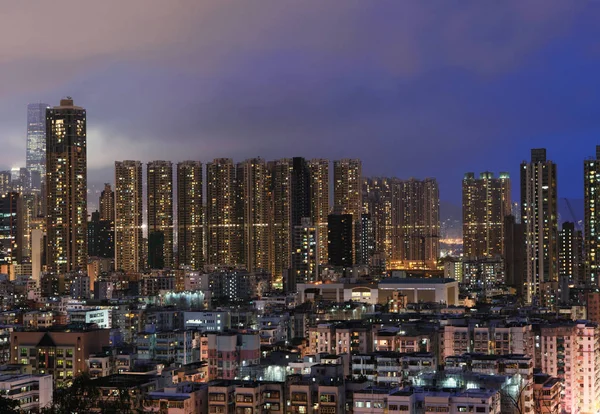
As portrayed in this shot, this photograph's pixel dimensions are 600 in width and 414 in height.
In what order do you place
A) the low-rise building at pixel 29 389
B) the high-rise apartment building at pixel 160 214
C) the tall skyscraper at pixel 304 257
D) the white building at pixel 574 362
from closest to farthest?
1. the low-rise building at pixel 29 389
2. the white building at pixel 574 362
3. the tall skyscraper at pixel 304 257
4. the high-rise apartment building at pixel 160 214

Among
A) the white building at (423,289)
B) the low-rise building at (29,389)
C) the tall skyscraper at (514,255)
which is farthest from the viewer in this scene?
the tall skyscraper at (514,255)

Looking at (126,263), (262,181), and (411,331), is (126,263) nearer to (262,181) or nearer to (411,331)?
(262,181)

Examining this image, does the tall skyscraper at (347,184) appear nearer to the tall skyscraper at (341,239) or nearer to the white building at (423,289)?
the tall skyscraper at (341,239)

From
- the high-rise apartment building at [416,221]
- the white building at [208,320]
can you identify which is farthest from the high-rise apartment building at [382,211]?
the white building at [208,320]

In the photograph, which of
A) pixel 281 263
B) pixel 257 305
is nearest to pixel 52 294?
pixel 257 305

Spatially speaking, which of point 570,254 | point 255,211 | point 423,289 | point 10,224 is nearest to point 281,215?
point 255,211

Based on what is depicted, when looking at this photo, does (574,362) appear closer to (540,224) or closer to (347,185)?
(540,224)

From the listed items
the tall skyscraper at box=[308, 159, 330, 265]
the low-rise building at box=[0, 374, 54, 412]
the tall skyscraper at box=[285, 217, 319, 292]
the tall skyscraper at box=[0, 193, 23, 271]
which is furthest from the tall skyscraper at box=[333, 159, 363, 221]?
the low-rise building at box=[0, 374, 54, 412]
